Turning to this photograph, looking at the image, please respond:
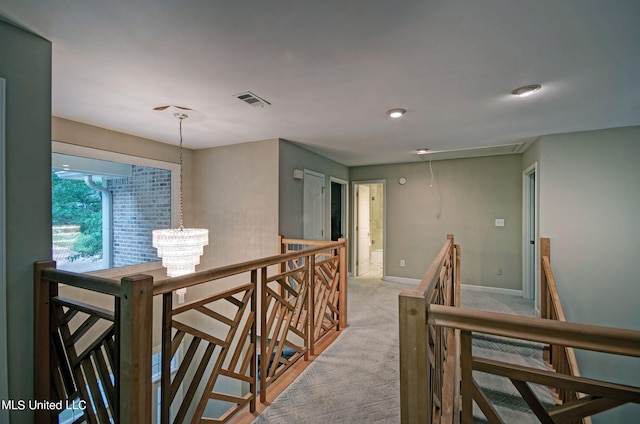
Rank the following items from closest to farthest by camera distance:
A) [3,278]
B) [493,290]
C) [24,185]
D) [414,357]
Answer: [414,357]
[3,278]
[24,185]
[493,290]

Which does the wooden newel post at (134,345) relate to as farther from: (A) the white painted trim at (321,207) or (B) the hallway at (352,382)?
(A) the white painted trim at (321,207)

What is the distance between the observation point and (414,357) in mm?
937

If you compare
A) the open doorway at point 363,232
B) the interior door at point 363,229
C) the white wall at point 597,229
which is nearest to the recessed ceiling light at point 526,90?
the white wall at point 597,229

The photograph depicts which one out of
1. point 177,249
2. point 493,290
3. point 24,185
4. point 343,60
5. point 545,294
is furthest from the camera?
point 493,290

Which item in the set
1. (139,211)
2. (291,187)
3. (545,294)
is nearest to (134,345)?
(291,187)

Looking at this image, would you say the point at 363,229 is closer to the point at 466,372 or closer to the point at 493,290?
the point at 493,290

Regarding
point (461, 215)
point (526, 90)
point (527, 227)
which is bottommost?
point (527, 227)

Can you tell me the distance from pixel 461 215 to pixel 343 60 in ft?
13.5

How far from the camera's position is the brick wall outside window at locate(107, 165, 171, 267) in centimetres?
375

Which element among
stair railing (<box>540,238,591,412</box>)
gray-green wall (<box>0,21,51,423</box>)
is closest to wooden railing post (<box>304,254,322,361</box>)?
gray-green wall (<box>0,21,51,423</box>)

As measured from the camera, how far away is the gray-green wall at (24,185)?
1432mm

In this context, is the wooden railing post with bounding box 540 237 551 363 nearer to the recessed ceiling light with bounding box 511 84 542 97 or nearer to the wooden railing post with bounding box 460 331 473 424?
the recessed ceiling light with bounding box 511 84 542 97

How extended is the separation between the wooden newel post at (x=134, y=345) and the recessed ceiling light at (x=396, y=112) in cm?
242

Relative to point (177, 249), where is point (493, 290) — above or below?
below
